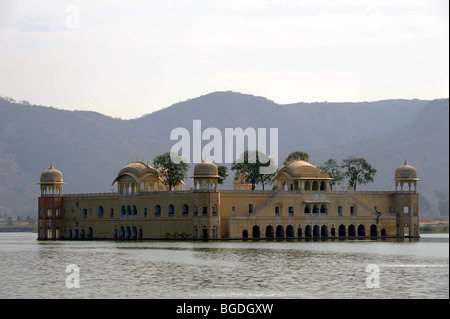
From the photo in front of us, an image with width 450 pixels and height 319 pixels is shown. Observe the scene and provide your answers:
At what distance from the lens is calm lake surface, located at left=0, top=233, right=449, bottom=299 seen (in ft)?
174

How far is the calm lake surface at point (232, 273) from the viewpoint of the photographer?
52.9m

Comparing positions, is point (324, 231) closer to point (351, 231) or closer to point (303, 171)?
point (351, 231)

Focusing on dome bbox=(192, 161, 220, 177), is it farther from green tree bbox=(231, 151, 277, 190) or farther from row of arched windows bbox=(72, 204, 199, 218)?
green tree bbox=(231, 151, 277, 190)

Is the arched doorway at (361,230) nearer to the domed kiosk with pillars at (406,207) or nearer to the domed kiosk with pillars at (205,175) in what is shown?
the domed kiosk with pillars at (406,207)

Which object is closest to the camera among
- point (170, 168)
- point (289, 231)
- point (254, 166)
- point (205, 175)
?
point (205, 175)

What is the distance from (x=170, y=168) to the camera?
137625 mm

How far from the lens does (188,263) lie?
7462 centimetres

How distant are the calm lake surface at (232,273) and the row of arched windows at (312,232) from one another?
97.8 feet

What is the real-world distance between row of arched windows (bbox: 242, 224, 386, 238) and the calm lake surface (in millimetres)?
29820

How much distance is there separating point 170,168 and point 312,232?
896 inches

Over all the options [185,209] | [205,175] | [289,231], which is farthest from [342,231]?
[185,209]
